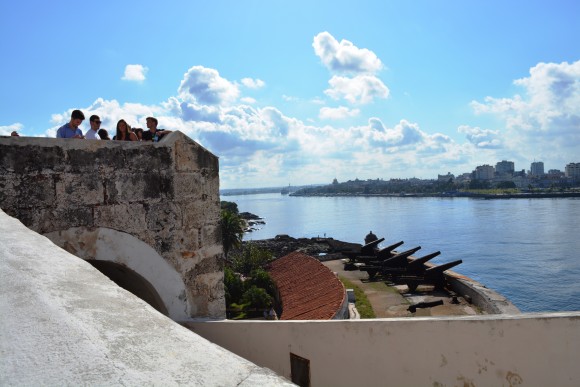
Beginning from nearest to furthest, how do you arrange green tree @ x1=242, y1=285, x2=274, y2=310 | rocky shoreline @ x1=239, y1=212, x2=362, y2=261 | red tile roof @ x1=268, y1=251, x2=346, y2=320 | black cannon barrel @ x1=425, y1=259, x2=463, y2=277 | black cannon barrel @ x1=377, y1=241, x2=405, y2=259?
1. red tile roof @ x1=268, y1=251, x2=346, y2=320
2. green tree @ x1=242, y1=285, x2=274, y2=310
3. black cannon barrel @ x1=425, y1=259, x2=463, y2=277
4. black cannon barrel @ x1=377, y1=241, x2=405, y2=259
5. rocky shoreline @ x1=239, y1=212, x2=362, y2=261

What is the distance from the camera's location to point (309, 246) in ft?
143

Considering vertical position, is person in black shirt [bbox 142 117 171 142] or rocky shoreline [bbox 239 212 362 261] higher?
person in black shirt [bbox 142 117 171 142]

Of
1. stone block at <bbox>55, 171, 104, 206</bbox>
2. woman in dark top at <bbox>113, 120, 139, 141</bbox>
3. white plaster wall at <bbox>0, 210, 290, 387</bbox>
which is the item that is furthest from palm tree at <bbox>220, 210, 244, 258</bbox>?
white plaster wall at <bbox>0, 210, 290, 387</bbox>

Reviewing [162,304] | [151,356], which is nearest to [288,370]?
[162,304]

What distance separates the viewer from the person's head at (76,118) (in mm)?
4332

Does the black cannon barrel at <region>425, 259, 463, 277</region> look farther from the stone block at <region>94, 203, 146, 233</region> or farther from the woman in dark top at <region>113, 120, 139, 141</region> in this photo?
the stone block at <region>94, 203, 146, 233</region>

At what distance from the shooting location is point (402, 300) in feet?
56.1

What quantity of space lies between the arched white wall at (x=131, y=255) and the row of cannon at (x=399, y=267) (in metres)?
15.7

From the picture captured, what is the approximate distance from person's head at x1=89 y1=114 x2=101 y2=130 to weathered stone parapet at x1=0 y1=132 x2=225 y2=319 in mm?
1156

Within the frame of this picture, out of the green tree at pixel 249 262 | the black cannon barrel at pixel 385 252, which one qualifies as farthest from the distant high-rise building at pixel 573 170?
the green tree at pixel 249 262

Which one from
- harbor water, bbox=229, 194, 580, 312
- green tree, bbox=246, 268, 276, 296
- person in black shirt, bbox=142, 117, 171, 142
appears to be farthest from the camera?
harbor water, bbox=229, 194, 580, 312

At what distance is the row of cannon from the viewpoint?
738 inches

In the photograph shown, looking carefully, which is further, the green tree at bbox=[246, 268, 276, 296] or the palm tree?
the palm tree

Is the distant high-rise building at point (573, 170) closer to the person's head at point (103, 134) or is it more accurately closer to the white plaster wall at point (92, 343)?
the person's head at point (103, 134)
